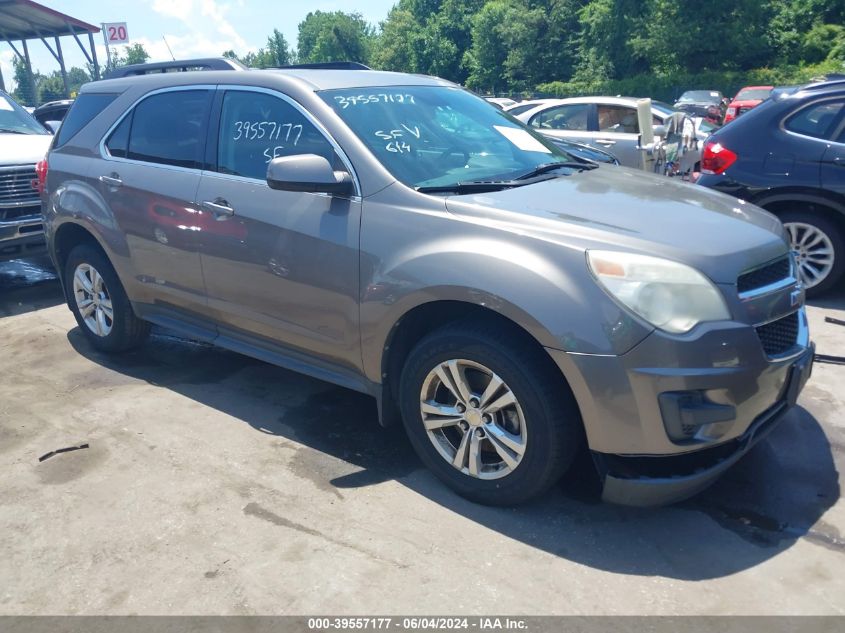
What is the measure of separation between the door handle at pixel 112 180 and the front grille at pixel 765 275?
3580 millimetres

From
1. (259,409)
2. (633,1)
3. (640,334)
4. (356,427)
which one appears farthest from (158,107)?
(633,1)

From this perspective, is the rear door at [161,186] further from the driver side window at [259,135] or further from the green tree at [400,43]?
the green tree at [400,43]

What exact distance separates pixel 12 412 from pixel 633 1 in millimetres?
48475

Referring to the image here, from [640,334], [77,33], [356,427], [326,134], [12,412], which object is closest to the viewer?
[640,334]

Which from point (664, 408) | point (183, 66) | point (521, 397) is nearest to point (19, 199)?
point (183, 66)

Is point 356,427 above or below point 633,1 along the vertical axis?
below

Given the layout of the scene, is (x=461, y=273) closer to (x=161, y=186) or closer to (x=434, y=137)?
(x=434, y=137)

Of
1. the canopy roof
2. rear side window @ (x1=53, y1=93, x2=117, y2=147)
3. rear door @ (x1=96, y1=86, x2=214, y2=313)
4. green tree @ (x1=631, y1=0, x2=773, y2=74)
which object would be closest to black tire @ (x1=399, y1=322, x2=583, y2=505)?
rear door @ (x1=96, y1=86, x2=214, y2=313)

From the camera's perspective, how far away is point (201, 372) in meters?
4.77

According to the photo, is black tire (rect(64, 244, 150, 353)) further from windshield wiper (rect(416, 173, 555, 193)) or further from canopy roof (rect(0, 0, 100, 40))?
canopy roof (rect(0, 0, 100, 40))

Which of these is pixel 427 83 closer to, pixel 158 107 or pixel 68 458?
pixel 158 107

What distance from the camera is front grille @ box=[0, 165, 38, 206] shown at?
676 cm

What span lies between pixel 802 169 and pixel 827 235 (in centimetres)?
55

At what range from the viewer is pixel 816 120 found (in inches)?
220
